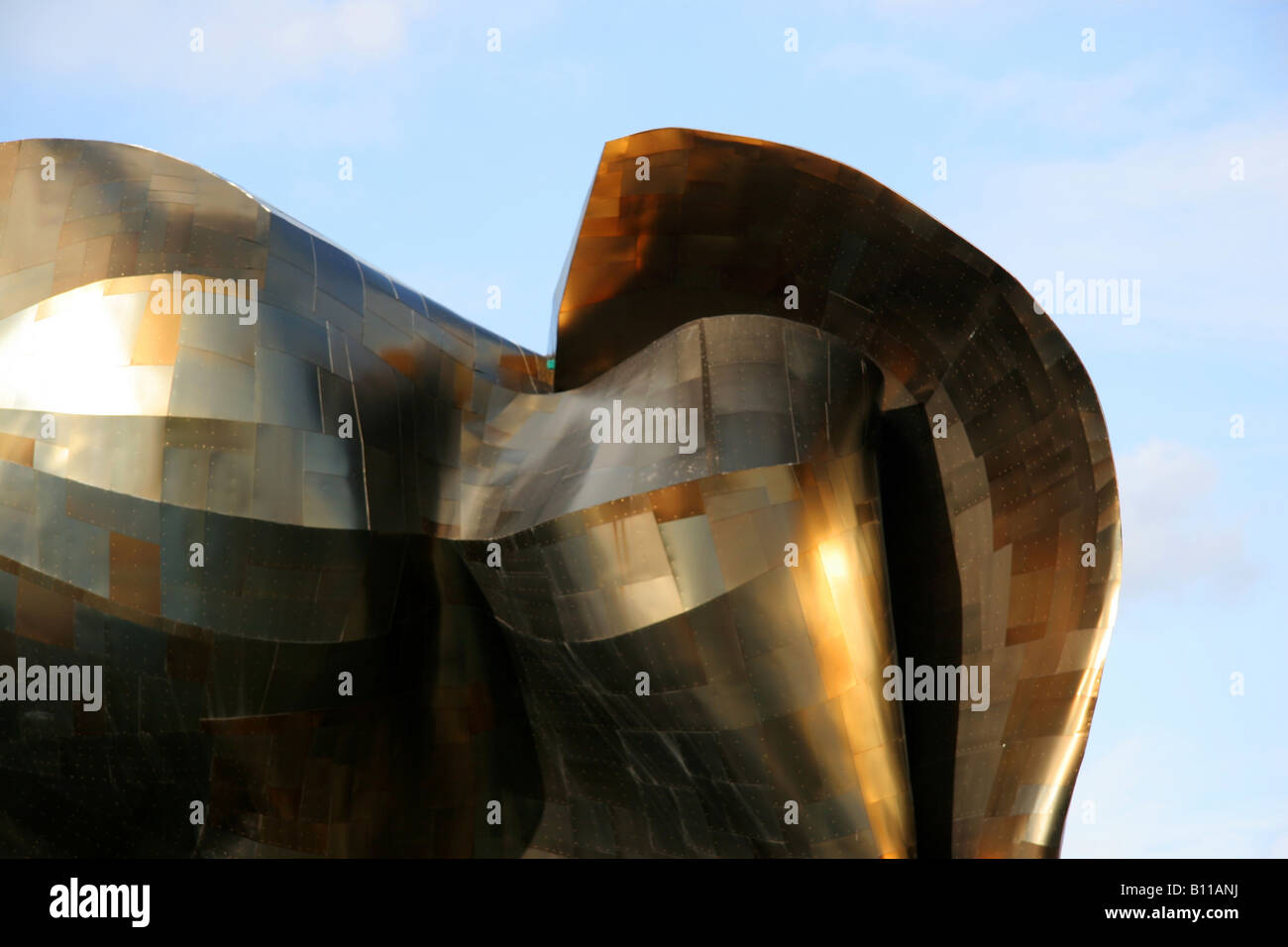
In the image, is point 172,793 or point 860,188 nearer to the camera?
point 172,793

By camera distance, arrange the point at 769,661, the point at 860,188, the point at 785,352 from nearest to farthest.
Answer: the point at 769,661, the point at 785,352, the point at 860,188

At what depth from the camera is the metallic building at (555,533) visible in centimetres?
1811

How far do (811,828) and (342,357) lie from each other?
869 cm

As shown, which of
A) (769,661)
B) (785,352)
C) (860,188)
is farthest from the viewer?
(860,188)

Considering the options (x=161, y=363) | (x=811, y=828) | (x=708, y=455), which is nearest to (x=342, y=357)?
(x=161, y=363)

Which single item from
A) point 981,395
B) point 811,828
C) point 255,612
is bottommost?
point 811,828

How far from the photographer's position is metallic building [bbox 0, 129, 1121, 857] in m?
18.1

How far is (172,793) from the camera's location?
1883 cm

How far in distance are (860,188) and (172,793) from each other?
1231 centimetres

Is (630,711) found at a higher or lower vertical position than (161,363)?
lower

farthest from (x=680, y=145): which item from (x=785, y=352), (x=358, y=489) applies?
(x=358, y=489)

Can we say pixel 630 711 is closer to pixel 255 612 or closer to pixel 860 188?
pixel 255 612

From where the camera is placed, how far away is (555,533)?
61.3ft

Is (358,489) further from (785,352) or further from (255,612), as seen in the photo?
(785,352)
